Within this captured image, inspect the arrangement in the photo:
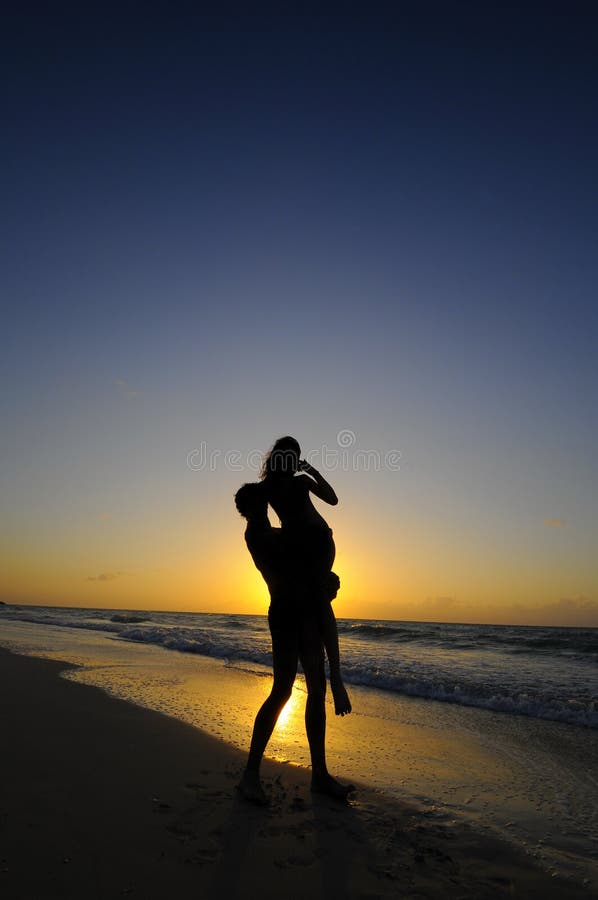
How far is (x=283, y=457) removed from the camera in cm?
397

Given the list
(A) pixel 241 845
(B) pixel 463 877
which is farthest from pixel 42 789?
(B) pixel 463 877

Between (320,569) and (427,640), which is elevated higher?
(320,569)

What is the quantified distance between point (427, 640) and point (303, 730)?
20.4 metres

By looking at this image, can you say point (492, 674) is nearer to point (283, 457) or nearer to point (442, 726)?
point (442, 726)

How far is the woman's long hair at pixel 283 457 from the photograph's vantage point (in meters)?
3.96

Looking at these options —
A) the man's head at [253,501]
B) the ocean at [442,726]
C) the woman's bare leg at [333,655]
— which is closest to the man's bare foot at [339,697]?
the woman's bare leg at [333,655]

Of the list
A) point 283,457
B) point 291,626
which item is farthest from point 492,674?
point 283,457

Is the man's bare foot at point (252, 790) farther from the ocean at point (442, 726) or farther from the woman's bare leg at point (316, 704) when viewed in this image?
the ocean at point (442, 726)

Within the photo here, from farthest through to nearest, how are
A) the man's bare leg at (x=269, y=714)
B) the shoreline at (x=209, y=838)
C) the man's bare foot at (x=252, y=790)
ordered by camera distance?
the man's bare leg at (x=269, y=714), the man's bare foot at (x=252, y=790), the shoreline at (x=209, y=838)

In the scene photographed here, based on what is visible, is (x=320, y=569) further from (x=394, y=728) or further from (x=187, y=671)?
(x=187, y=671)

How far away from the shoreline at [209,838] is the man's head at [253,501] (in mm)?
1816

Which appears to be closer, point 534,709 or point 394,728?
point 394,728

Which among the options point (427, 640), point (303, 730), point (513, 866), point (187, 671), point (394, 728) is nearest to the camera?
point (513, 866)

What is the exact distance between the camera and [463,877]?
2746 mm
